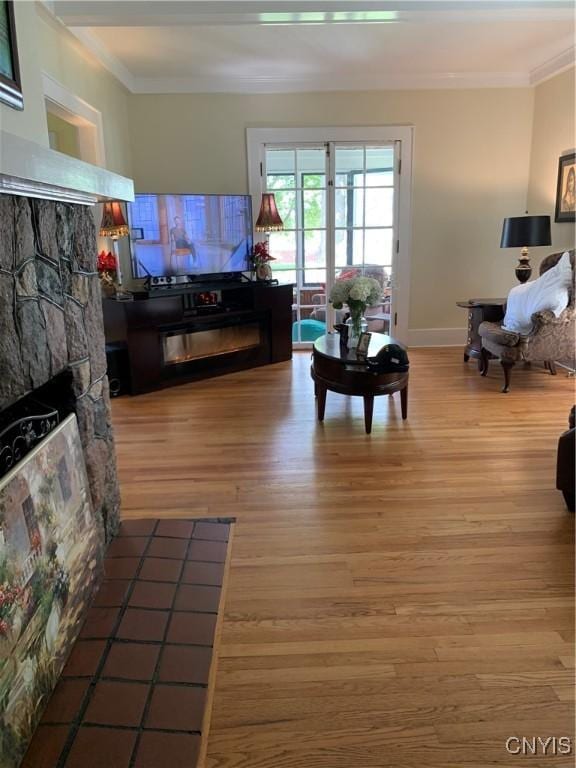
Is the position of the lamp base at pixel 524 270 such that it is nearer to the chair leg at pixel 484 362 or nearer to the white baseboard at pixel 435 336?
the chair leg at pixel 484 362

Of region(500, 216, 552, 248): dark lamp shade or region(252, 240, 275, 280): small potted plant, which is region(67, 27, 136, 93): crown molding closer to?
region(252, 240, 275, 280): small potted plant

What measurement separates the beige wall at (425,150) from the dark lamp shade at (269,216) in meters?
0.35

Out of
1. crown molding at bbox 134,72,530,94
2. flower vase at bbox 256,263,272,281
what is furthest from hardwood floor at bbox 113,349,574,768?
crown molding at bbox 134,72,530,94

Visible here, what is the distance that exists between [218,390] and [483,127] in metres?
3.79

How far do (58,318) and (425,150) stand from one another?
472 cm

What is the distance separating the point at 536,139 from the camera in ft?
17.3

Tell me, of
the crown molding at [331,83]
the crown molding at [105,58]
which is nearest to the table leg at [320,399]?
the crown molding at [105,58]

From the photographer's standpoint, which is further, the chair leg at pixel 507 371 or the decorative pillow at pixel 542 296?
the chair leg at pixel 507 371

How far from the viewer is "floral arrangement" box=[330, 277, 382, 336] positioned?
3.43 m

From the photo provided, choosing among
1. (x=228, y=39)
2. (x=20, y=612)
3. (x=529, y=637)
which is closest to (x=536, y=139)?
(x=228, y=39)

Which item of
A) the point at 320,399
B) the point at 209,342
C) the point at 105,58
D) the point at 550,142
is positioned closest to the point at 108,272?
the point at 209,342

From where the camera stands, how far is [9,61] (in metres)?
1.65

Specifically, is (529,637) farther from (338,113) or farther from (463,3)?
(338,113)

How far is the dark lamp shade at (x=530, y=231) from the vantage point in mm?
4664
